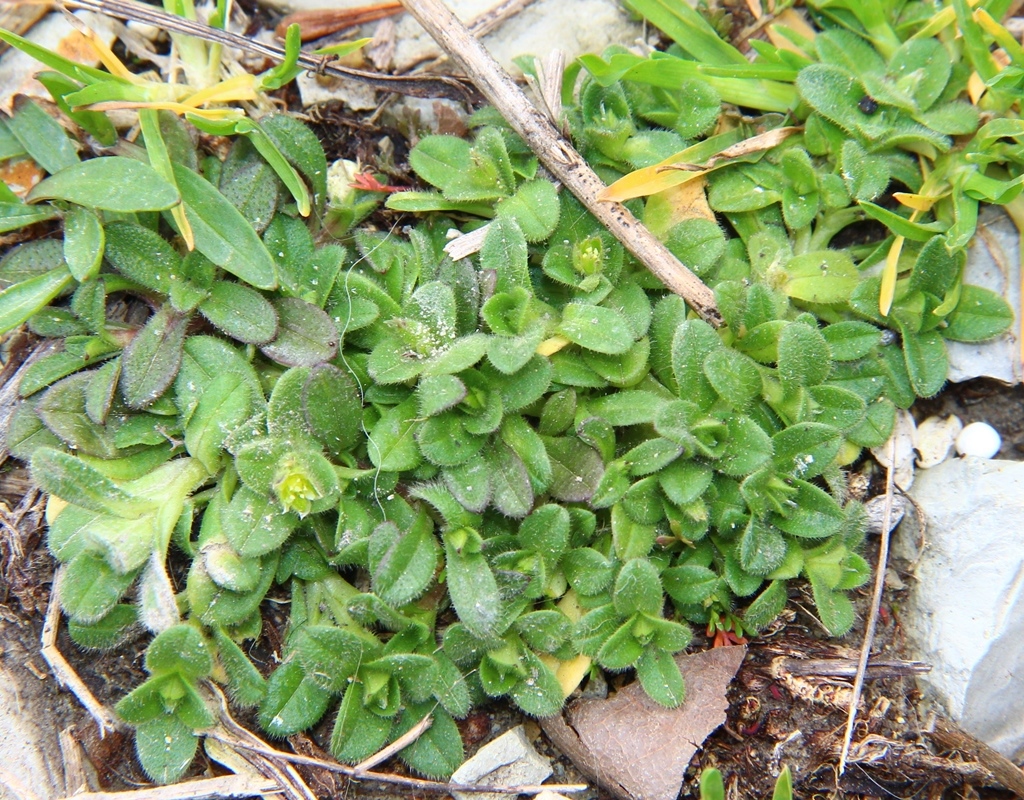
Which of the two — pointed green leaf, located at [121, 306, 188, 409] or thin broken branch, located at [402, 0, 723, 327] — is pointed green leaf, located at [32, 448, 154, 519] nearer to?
Result: pointed green leaf, located at [121, 306, 188, 409]

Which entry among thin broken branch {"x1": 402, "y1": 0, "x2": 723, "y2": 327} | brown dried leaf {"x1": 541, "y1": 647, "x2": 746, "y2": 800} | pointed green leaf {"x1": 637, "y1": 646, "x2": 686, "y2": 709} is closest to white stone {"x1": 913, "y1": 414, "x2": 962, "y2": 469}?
thin broken branch {"x1": 402, "y1": 0, "x2": 723, "y2": 327}

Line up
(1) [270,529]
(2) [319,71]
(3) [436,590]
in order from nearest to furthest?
(1) [270,529] → (3) [436,590] → (2) [319,71]

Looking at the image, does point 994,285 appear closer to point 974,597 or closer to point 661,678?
point 974,597

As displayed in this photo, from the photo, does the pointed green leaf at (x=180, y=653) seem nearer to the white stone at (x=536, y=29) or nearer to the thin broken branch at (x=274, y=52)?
the thin broken branch at (x=274, y=52)

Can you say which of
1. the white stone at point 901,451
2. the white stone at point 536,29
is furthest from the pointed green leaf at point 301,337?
the white stone at point 901,451

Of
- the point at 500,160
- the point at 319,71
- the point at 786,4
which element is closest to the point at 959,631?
the point at 500,160

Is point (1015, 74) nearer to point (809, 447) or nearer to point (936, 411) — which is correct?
point (936, 411)
